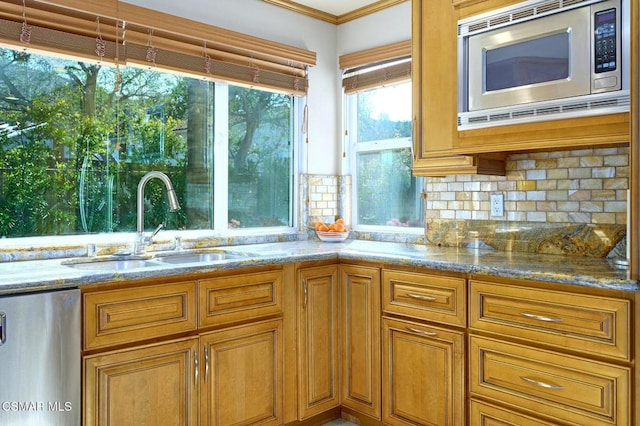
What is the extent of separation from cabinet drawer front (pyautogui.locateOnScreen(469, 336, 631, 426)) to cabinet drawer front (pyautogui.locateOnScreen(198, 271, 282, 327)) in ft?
3.01

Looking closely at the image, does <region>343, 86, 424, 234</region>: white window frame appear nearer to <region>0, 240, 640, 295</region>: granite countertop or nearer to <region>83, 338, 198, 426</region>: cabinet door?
<region>0, 240, 640, 295</region>: granite countertop

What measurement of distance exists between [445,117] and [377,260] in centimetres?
77

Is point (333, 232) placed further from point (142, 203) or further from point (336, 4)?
point (336, 4)

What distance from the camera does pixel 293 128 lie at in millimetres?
3457

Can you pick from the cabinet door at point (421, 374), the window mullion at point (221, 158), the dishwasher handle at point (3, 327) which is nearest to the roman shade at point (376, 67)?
the window mullion at point (221, 158)

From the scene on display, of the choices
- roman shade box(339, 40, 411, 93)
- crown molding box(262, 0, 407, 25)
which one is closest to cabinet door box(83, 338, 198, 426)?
roman shade box(339, 40, 411, 93)

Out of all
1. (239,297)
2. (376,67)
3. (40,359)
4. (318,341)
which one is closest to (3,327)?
(40,359)

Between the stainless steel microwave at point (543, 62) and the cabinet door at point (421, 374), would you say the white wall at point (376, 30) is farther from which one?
the cabinet door at point (421, 374)

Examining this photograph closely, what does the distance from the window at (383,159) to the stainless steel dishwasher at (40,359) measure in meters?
2.05

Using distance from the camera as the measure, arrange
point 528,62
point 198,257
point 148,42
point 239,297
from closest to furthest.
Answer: point 528,62
point 239,297
point 148,42
point 198,257

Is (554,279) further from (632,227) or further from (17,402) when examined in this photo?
(17,402)

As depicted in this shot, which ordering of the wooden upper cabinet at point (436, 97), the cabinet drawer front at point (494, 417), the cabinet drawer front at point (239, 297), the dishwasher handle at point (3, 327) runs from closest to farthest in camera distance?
the dishwasher handle at point (3, 327) → the cabinet drawer front at point (494, 417) → the cabinet drawer front at point (239, 297) → the wooden upper cabinet at point (436, 97)

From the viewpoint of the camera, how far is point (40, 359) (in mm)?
1743

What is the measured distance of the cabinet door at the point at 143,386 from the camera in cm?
187
